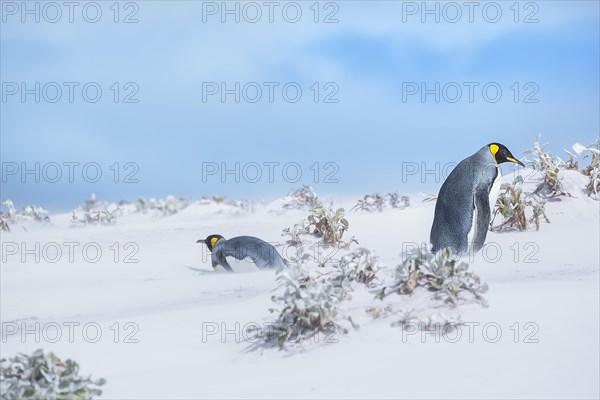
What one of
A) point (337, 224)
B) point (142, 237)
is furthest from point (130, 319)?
point (142, 237)

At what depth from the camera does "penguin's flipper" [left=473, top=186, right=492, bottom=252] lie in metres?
7.25

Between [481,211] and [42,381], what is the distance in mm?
4952

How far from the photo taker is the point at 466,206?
720 cm

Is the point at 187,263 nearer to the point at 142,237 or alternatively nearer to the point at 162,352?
the point at 142,237

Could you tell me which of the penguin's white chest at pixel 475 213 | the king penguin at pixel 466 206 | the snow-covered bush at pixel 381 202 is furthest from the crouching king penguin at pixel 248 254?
the snow-covered bush at pixel 381 202

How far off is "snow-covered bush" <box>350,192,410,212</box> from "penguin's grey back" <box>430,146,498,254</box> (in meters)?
5.10

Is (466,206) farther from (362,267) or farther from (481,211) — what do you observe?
(362,267)

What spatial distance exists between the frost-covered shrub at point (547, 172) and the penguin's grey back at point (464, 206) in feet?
6.76

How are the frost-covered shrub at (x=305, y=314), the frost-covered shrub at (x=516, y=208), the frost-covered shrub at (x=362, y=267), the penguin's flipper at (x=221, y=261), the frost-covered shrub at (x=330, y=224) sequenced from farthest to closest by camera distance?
the frost-covered shrub at (x=330, y=224), the frost-covered shrub at (x=516, y=208), the penguin's flipper at (x=221, y=261), the frost-covered shrub at (x=362, y=267), the frost-covered shrub at (x=305, y=314)

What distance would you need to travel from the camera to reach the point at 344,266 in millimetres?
5238

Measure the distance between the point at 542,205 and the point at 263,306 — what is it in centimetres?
422

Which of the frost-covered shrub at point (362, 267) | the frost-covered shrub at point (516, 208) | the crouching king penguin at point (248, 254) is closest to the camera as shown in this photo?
the frost-covered shrub at point (362, 267)

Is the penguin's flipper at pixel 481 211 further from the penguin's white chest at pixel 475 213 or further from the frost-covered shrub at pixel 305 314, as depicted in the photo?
the frost-covered shrub at pixel 305 314

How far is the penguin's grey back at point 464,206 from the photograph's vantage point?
23.7ft
